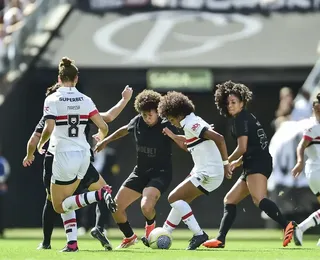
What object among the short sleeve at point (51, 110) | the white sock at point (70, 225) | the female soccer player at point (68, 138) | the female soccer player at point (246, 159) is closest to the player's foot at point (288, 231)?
the female soccer player at point (246, 159)

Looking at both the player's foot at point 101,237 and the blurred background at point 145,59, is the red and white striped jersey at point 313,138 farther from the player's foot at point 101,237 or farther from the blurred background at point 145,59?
the blurred background at point 145,59

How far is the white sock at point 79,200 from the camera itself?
45.3 ft

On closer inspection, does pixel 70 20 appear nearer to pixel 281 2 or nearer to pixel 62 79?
pixel 281 2

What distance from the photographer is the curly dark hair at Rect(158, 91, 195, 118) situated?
48.3 ft

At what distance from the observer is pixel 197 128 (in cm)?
1457

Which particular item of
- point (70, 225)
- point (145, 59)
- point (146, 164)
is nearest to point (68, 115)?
point (70, 225)

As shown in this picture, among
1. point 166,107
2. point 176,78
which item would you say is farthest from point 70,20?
point 166,107

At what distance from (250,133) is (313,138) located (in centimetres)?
129

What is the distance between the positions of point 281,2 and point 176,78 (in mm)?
3168

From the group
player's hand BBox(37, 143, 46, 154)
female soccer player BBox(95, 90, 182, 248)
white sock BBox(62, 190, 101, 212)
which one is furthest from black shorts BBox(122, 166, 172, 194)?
white sock BBox(62, 190, 101, 212)

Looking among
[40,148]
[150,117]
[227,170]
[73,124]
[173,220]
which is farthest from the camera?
[150,117]

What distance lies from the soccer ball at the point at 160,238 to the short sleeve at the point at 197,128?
129 centimetres

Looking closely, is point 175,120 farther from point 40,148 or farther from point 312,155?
point 312,155

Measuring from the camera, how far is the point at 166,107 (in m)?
14.7
